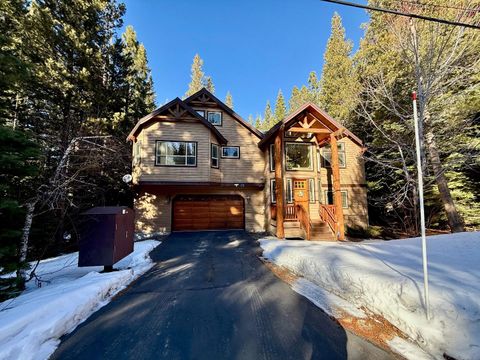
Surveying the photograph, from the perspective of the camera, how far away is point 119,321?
11.9 ft

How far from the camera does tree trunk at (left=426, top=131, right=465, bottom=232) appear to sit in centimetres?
1054

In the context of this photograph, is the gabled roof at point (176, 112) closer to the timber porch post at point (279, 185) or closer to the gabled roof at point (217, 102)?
the gabled roof at point (217, 102)

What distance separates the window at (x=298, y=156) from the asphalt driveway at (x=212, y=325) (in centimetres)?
854

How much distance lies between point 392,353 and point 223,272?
428cm

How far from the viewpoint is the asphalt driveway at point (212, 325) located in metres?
2.82

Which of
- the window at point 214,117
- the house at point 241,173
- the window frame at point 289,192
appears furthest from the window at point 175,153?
the window frame at point 289,192

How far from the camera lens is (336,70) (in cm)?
2317

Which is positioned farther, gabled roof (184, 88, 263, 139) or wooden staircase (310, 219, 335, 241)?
gabled roof (184, 88, 263, 139)

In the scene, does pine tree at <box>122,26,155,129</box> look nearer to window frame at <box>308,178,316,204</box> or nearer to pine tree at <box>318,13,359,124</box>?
window frame at <box>308,178,316,204</box>

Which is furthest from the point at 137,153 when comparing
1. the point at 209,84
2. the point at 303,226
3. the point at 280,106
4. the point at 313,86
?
the point at 209,84

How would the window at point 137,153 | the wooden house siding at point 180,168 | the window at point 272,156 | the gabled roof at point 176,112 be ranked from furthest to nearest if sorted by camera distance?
the window at point 272,156 < the window at point 137,153 < the gabled roof at point 176,112 < the wooden house siding at point 180,168

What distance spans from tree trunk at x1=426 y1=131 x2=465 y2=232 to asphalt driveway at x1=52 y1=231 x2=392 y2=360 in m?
10.9

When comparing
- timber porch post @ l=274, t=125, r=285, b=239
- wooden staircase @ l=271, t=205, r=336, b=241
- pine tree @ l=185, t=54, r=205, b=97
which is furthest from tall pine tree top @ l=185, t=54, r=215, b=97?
wooden staircase @ l=271, t=205, r=336, b=241

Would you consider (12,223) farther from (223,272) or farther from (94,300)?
(223,272)
